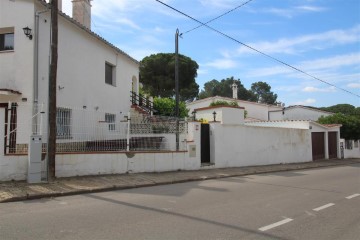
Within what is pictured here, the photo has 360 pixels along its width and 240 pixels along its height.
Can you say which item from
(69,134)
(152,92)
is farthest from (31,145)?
(152,92)

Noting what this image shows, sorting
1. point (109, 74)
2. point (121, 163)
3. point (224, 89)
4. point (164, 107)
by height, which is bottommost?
point (121, 163)

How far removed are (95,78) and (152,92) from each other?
21179 mm

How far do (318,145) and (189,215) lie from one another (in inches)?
957

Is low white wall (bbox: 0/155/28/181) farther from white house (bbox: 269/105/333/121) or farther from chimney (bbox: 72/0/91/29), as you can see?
white house (bbox: 269/105/333/121)

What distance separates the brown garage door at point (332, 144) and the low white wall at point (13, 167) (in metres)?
26.3

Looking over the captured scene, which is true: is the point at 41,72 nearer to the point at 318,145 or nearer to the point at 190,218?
the point at 190,218

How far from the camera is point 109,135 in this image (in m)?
14.0

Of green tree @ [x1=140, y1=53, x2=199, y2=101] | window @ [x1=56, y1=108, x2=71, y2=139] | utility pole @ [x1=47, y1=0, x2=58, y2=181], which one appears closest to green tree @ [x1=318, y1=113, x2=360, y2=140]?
green tree @ [x1=140, y1=53, x2=199, y2=101]

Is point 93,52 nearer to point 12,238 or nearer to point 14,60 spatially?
point 14,60

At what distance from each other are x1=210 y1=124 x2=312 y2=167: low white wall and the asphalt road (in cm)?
727

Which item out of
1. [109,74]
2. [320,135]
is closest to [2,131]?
[109,74]

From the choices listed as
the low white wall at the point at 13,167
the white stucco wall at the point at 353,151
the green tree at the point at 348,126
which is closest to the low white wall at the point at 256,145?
the white stucco wall at the point at 353,151

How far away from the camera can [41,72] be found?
15.1 metres

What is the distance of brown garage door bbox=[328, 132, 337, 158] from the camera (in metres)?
31.1
